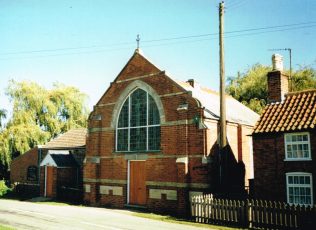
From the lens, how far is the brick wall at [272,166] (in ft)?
50.7

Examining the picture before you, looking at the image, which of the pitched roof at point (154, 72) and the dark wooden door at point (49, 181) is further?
the dark wooden door at point (49, 181)

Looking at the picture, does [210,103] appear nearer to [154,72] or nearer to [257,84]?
[154,72]

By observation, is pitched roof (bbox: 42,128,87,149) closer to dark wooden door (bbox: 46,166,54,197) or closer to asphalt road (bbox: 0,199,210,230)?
dark wooden door (bbox: 46,166,54,197)

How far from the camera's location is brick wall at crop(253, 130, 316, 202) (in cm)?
1545

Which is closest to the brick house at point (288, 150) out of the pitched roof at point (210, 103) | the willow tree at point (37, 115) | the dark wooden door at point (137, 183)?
the pitched roof at point (210, 103)

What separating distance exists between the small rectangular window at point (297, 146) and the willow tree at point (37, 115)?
2547 cm

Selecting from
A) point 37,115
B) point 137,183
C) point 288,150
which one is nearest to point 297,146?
point 288,150

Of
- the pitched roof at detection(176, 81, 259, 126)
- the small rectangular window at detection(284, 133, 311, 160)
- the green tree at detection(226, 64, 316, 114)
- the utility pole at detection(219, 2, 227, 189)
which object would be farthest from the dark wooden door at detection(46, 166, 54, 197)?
the green tree at detection(226, 64, 316, 114)

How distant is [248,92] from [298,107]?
28550 millimetres

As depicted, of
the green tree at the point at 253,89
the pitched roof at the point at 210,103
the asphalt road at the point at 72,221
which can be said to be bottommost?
the asphalt road at the point at 72,221

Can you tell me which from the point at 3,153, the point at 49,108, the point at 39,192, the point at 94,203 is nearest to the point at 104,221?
the point at 94,203

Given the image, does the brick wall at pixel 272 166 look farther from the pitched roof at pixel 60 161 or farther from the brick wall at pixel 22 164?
the brick wall at pixel 22 164

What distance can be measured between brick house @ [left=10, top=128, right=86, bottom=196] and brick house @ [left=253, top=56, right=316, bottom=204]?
1580 centimetres

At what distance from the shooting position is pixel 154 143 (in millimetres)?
20094
